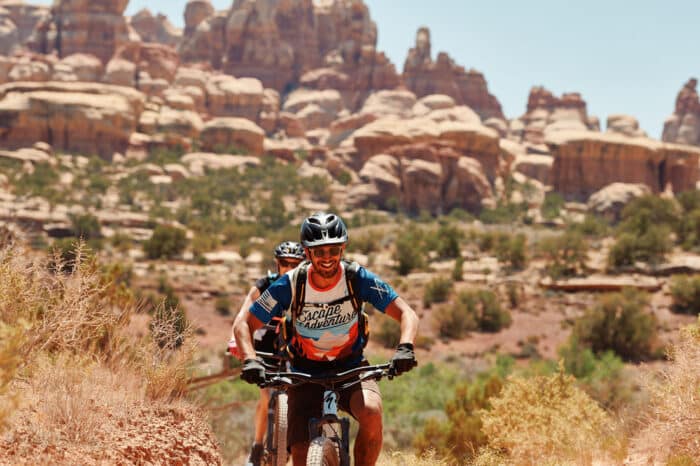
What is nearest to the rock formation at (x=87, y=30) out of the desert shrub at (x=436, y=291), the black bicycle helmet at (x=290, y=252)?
the desert shrub at (x=436, y=291)

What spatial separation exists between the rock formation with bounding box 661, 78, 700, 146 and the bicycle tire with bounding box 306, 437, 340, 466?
122m

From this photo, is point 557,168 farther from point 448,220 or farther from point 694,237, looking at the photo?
point 694,237

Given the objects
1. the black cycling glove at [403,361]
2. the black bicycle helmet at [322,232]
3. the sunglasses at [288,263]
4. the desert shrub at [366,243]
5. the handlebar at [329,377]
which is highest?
the black bicycle helmet at [322,232]

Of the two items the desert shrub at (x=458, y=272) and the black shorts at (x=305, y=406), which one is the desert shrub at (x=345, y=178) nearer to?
the desert shrub at (x=458, y=272)

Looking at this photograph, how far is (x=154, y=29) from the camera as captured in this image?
14550 centimetres

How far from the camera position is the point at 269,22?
378 ft

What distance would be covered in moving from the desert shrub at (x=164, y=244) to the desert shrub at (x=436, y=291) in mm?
17657

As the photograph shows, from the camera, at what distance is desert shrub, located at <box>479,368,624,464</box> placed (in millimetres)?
5918

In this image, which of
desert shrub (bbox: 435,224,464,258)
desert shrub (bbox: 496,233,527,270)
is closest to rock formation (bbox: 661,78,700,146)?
desert shrub (bbox: 435,224,464,258)

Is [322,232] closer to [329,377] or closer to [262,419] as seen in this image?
[329,377]

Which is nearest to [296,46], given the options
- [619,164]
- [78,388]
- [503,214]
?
[619,164]

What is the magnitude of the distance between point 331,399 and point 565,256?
41662 mm

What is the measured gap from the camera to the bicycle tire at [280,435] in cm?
373

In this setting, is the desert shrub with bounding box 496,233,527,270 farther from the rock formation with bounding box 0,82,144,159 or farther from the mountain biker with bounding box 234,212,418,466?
the rock formation with bounding box 0,82,144,159
